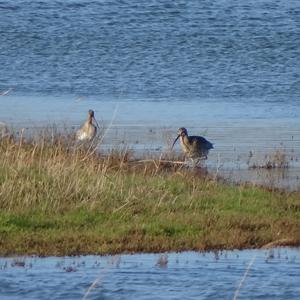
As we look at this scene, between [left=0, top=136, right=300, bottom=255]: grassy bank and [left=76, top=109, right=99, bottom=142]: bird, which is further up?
[left=76, top=109, right=99, bottom=142]: bird

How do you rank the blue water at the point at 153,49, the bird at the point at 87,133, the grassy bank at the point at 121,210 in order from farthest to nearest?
the blue water at the point at 153,49, the bird at the point at 87,133, the grassy bank at the point at 121,210

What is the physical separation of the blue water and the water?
0.13ft

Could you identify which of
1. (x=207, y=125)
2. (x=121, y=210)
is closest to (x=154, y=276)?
(x=121, y=210)

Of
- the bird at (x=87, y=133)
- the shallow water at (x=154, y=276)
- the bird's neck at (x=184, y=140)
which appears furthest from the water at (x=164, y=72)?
the shallow water at (x=154, y=276)

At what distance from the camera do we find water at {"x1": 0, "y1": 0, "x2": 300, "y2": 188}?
20.7m

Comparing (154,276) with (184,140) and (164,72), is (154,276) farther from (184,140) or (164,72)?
(164,72)

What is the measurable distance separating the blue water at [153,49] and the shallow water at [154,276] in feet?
47.0

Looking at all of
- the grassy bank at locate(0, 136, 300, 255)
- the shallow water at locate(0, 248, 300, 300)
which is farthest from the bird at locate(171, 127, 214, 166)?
the shallow water at locate(0, 248, 300, 300)

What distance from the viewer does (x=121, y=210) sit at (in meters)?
13.2

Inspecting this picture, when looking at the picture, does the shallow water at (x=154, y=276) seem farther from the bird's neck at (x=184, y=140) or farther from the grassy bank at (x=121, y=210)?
the bird's neck at (x=184, y=140)

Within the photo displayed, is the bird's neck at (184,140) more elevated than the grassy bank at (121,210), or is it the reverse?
the bird's neck at (184,140)

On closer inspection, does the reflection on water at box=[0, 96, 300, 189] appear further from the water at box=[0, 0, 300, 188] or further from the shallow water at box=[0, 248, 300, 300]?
the shallow water at box=[0, 248, 300, 300]

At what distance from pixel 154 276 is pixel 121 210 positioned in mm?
2215

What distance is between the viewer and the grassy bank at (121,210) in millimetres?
12203
